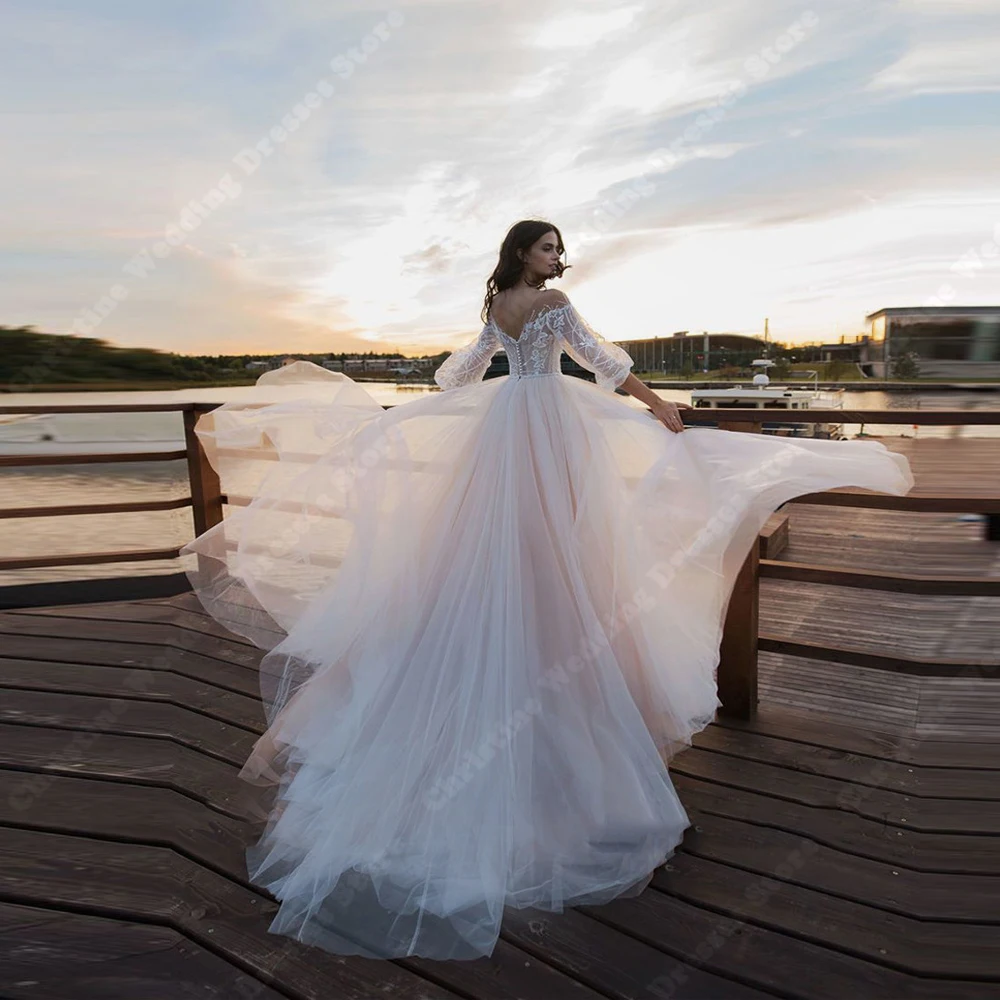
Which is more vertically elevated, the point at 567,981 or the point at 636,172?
the point at 636,172

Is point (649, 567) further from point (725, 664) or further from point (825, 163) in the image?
point (825, 163)

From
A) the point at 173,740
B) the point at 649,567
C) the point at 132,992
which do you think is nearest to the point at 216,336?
the point at 173,740

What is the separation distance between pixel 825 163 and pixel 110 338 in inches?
247

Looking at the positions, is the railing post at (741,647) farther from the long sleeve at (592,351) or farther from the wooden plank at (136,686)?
the wooden plank at (136,686)

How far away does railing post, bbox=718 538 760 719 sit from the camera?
102 inches

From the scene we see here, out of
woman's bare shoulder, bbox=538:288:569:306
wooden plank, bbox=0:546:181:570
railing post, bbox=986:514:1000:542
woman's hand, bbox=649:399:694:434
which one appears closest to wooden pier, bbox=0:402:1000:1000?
wooden plank, bbox=0:546:181:570

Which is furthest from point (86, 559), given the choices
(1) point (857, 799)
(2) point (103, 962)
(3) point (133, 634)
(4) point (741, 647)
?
(1) point (857, 799)

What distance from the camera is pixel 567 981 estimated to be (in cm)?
144

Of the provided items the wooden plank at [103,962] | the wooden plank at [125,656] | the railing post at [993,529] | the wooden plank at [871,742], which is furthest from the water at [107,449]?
the railing post at [993,529]

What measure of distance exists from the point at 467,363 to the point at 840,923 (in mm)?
1837

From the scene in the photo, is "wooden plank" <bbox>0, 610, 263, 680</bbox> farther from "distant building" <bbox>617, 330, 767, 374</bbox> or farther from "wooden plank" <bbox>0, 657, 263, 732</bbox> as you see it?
"distant building" <bbox>617, 330, 767, 374</bbox>

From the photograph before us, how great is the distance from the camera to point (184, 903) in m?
1.72

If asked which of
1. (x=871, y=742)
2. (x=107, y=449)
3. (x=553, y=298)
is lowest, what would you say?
(x=871, y=742)

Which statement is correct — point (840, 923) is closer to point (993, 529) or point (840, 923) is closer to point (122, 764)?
point (122, 764)
